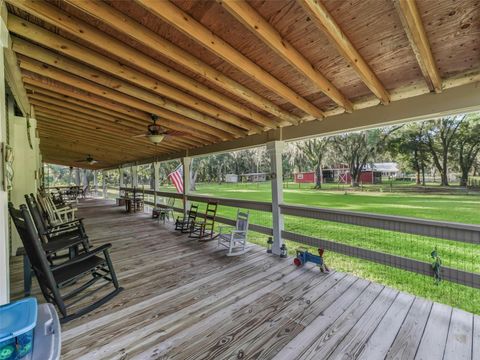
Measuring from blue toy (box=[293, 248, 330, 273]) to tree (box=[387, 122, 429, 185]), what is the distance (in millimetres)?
12414

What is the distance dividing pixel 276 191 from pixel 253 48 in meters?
2.62

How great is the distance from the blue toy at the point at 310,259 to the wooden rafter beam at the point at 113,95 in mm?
3022

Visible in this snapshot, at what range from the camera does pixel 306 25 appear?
5.92 feet

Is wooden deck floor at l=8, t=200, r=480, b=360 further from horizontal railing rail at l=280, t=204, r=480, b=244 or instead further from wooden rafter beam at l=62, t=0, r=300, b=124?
wooden rafter beam at l=62, t=0, r=300, b=124

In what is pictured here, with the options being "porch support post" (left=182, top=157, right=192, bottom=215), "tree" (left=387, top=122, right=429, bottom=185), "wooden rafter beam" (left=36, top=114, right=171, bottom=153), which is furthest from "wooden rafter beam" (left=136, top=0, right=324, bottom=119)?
"tree" (left=387, top=122, right=429, bottom=185)

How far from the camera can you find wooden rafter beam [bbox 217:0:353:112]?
1.56 meters

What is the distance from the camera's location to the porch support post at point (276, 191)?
4188 mm

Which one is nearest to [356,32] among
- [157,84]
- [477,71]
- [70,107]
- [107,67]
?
[477,71]

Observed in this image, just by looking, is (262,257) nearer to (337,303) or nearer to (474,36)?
(337,303)

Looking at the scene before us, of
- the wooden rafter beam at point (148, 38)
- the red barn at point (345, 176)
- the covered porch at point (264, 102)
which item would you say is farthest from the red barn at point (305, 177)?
the wooden rafter beam at point (148, 38)

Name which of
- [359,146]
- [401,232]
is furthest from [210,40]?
[359,146]

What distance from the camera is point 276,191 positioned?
425cm

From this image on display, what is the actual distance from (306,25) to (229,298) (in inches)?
111

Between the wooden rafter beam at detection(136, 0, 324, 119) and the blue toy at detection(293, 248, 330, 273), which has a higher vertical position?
the wooden rafter beam at detection(136, 0, 324, 119)
